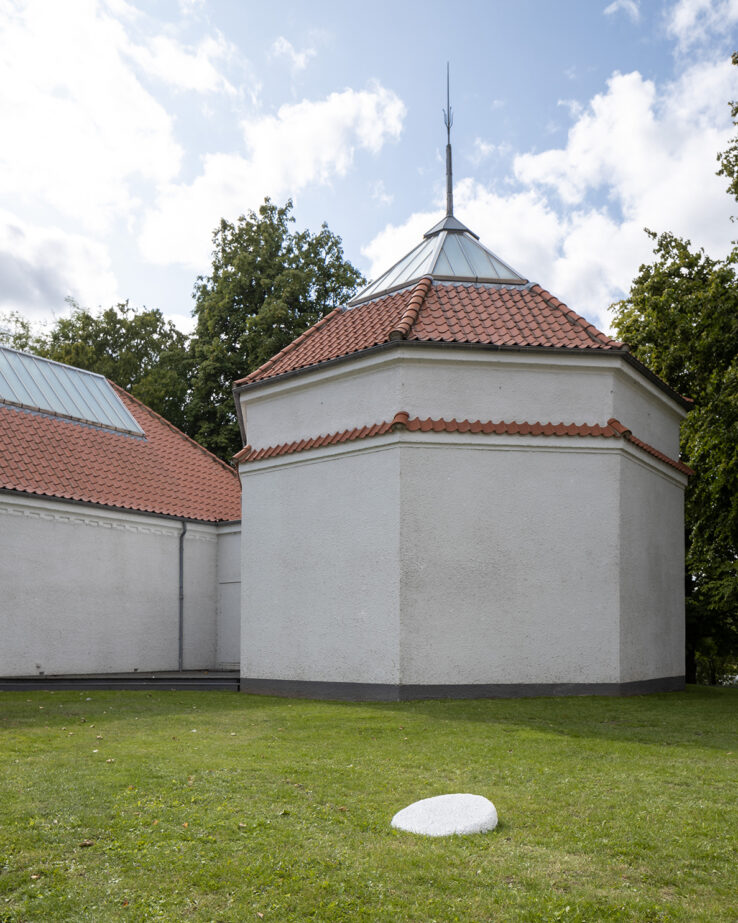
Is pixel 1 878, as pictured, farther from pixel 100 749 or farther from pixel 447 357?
pixel 447 357

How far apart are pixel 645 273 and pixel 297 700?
1507cm

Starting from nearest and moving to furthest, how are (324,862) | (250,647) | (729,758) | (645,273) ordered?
(324,862) < (729,758) < (250,647) < (645,273)

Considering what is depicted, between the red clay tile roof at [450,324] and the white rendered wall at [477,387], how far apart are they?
0.89 feet

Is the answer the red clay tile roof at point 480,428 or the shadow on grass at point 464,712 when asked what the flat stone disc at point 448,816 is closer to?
the shadow on grass at point 464,712

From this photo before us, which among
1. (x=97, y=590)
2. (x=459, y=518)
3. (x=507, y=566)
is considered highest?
(x=459, y=518)

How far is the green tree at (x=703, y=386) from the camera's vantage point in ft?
57.9

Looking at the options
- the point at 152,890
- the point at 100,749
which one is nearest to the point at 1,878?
the point at 152,890

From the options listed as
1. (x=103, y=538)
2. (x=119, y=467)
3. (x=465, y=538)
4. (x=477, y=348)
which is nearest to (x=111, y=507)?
(x=103, y=538)

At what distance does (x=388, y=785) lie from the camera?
294 inches

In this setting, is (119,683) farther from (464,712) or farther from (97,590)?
(464,712)

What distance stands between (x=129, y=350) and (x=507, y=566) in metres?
30.0

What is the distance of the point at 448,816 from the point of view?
244 inches

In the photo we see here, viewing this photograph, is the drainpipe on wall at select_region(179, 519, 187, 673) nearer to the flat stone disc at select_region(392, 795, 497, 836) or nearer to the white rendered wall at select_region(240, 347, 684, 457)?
the white rendered wall at select_region(240, 347, 684, 457)

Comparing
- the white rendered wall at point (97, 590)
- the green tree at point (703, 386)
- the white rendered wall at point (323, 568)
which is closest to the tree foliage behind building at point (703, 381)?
the green tree at point (703, 386)
